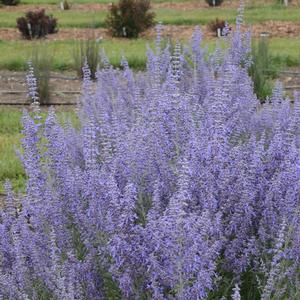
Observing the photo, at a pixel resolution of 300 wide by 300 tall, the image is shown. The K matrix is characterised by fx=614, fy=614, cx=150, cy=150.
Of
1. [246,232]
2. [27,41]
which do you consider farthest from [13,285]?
[27,41]

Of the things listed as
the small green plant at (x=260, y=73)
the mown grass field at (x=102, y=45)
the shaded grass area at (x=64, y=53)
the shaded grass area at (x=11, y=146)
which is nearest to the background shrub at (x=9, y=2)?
the mown grass field at (x=102, y=45)

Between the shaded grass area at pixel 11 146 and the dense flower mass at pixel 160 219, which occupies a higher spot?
the dense flower mass at pixel 160 219

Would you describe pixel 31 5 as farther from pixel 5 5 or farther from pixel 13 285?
pixel 13 285

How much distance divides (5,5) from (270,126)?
760 inches

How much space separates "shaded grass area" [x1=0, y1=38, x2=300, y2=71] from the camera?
10898 mm

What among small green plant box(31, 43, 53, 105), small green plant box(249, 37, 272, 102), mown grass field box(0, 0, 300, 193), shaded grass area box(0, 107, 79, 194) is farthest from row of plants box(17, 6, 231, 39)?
shaded grass area box(0, 107, 79, 194)

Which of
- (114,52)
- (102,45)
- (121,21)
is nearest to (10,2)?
(121,21)

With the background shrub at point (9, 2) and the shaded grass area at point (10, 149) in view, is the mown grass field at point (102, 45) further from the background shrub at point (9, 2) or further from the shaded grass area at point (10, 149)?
the background shrub at point (9, 2)

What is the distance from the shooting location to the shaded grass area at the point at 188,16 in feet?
52.5

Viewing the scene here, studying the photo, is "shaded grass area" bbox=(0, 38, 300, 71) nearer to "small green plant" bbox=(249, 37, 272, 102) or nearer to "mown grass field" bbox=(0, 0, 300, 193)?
"mown grass field" bbox=(0, 0, 300, 193)

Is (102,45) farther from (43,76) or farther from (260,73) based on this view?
(260,73)

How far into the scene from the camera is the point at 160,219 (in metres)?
2.33

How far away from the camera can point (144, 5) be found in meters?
14.3

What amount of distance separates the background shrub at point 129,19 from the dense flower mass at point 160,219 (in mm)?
10913
